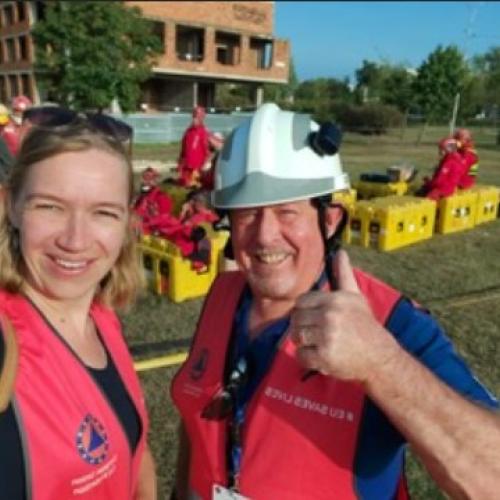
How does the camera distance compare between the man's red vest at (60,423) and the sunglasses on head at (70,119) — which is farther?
the sunglasses on head at (70,119)

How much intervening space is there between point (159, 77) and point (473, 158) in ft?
119

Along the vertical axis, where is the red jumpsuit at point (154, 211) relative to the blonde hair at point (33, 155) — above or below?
below

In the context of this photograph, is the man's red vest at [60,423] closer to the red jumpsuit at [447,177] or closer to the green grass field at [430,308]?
the green grass field at [430,308]

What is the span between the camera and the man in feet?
4.49

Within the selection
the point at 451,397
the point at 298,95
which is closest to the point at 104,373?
the point at 451,397

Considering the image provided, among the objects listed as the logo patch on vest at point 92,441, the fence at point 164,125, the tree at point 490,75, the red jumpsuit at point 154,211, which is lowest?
the fence at point 164,125

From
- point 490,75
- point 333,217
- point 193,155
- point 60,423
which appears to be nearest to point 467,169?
point 490,75

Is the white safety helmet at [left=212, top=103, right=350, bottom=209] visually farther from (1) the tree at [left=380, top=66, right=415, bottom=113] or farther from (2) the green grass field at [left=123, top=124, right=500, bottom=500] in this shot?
(1) the tree at [left=380, top=66, right=415, bottom=113]

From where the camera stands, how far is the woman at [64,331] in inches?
62.2

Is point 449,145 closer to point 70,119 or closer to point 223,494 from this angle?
point 70,119

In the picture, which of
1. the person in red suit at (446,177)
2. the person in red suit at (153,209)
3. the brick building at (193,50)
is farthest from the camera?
the brick building at (193,50)

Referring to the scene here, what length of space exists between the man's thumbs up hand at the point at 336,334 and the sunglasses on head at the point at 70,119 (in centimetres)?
103

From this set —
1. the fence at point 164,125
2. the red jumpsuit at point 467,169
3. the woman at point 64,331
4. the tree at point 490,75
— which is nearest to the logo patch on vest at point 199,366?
the woman at point 64,331

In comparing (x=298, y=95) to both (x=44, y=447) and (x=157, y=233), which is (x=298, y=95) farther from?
(x=44, y=447)
